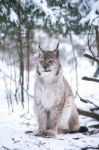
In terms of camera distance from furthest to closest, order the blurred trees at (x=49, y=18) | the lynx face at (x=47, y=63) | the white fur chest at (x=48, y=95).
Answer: the blurred trees at (x=49, y=18), the white fur chest at (x=48, y=95), the lynx face at (x=47, y=63)

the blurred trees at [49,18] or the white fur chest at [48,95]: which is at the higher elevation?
the blurred trees at [49,18]

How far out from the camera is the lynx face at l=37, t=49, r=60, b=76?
6.43 meters

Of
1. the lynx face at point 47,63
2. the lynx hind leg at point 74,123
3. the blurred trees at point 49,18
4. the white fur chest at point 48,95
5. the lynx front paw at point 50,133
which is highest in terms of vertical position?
the blurred trees at point 49,18

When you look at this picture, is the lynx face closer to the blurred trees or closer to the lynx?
the lynx

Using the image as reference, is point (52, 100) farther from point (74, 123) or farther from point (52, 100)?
point (74, 123)

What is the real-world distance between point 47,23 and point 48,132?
402 cm

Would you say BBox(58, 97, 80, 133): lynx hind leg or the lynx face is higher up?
the lynx face

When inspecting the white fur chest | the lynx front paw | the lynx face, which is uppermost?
the lynx face

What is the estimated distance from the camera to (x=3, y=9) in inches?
313

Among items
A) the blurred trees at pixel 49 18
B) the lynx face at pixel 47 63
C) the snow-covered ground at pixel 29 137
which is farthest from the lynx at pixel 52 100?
the blurred trees at pixel 49 18

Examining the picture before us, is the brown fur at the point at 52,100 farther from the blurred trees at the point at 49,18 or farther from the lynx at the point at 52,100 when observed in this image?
the blurred trees at the point at 49,18

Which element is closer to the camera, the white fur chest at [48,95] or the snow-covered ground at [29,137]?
the snow-covered ground at [29,137]

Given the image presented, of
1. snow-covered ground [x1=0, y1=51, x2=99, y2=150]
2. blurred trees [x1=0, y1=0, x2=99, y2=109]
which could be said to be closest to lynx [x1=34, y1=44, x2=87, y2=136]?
snow-covered ground [x1=0, y1=51, x2=99, y2=150]

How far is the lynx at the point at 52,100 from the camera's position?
6.48 meters
